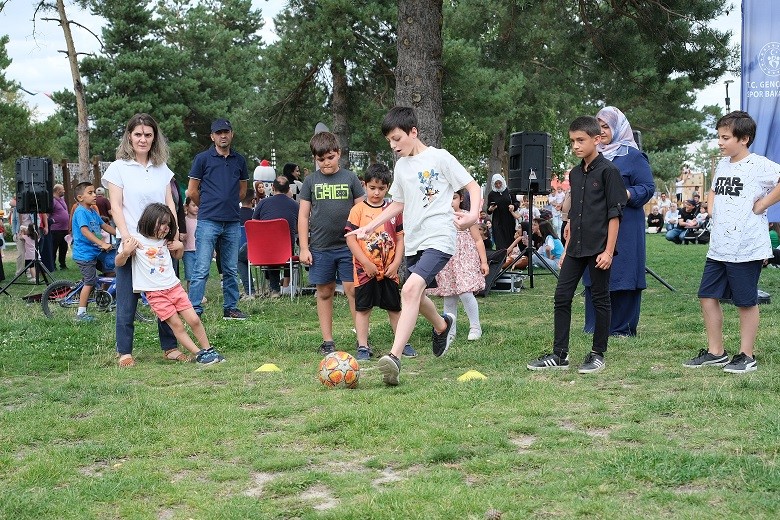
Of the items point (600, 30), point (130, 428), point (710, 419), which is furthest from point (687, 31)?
point (130, 428)

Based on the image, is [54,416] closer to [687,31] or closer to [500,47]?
[687,31]

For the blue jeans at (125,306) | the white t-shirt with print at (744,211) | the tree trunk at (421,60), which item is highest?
the tree trunk at (421,60)

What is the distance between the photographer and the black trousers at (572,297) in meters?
6.41

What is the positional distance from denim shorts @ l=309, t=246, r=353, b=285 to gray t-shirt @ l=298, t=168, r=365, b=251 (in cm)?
5

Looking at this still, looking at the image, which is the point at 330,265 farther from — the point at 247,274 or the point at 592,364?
the point at 247,274

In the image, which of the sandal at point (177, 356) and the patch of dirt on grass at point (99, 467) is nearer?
the patch of dirt on grass at point (99, 467)

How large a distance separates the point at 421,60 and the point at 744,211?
20.9 ft

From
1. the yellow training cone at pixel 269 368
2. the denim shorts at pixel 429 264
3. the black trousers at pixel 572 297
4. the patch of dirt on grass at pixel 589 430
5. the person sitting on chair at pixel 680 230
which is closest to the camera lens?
the patch of dirt on grass at pixel 589 430

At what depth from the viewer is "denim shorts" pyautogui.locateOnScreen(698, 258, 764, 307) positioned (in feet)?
20.3

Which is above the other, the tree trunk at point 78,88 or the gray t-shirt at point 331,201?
the tree trunk at point 78,88

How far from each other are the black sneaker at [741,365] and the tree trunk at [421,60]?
20.6ft

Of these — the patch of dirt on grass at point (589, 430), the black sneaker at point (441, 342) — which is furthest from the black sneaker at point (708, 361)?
the patch of dirt on grass at point (589, 430)

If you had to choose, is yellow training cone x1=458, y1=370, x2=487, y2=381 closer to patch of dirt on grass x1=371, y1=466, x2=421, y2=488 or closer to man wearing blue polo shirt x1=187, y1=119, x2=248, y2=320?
patch of dirt on grass x1=371, y1=466, x2=421, y2=488

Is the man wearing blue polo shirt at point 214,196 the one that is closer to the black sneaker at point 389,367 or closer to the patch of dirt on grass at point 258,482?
the black sneaker at point 389,367
